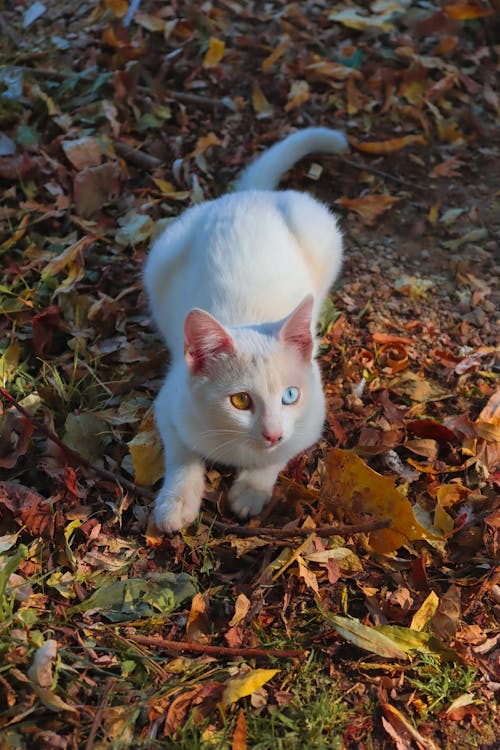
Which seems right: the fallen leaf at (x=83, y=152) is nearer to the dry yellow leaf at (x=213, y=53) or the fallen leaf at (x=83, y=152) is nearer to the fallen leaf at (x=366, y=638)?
the dry yellow leaf at (x=213, y=53)

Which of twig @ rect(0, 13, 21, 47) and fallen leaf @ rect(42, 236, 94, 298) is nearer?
fallen leaf @ rect(42, 236, 94, 298)

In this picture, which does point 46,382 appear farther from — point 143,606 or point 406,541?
point 406,541

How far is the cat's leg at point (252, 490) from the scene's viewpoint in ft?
8.02

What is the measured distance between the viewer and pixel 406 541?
2.31 m

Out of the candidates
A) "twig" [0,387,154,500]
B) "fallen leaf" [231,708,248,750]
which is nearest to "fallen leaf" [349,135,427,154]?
"twig" [0,387,154,500]

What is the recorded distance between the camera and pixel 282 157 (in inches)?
139

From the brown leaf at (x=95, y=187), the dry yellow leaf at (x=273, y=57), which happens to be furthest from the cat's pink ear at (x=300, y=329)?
the dry yellow leaf at (x=273, y=57)

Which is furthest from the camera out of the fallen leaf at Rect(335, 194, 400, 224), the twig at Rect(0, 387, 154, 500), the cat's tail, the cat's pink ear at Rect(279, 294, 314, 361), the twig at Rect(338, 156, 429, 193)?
the twig at Rect(338, 156, 429, 193)

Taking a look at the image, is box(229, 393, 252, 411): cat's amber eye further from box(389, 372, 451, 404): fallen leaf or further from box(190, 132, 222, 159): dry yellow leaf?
box(190, 132, 222, 159): dry yellow leaf

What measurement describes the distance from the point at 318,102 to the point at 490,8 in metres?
1.27

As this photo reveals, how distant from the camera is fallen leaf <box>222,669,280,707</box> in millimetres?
1923

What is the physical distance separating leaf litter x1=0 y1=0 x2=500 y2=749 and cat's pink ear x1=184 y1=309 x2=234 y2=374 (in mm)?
558

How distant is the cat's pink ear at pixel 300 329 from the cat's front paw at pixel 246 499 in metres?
0.52

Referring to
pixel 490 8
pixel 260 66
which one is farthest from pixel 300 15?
pixel 490 8
